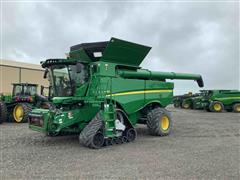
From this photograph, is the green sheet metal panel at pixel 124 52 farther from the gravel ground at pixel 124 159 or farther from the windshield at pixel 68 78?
the gravel ground at pixel 124 159

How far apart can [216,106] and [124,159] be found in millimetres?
18034

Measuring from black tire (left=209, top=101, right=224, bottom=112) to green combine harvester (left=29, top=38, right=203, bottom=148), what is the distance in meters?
13.9

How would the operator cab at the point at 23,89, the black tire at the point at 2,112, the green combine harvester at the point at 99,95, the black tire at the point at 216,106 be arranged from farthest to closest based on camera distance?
1. the black tire at the point at 216,106
2. the operator cab at the point at 23,89
3. the black tire at the point at 2,112
4. the green combine harvester at the point at 99,95

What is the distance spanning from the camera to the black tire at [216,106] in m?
21.7

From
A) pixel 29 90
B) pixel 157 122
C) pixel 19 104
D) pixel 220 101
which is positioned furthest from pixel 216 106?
A: pixel 19 104

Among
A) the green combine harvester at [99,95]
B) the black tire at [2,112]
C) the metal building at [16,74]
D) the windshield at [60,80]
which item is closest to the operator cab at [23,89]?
the black tire at [2,112]

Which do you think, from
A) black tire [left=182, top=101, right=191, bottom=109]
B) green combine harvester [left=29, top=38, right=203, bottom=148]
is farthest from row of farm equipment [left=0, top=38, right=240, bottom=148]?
black tire [left=182, top=101, right=191, bottom=109]

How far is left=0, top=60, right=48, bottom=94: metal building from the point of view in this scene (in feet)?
97.9

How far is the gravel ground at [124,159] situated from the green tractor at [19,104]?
4.28 m

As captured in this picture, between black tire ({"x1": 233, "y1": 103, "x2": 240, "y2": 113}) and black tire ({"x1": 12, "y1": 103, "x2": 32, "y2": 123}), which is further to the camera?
black tire ({"x1": 233, "y1": 103, "x2": 240, "y2": 113})

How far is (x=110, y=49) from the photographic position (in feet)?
26.1

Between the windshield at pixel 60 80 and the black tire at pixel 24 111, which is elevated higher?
the windshield at pixel 60 80

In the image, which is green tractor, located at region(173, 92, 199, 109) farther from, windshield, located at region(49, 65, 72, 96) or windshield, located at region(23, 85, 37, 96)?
windshield, located at region(49, 65, 72, 96)

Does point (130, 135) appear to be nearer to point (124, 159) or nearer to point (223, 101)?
point (124, 159)
